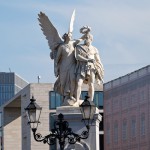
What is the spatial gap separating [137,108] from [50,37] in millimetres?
69694

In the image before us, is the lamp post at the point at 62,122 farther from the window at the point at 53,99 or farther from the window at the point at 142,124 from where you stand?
the window at the point at 142,124

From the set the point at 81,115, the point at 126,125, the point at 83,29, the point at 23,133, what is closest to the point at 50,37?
the point at 83,29

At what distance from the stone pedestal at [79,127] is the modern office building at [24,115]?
197 ft

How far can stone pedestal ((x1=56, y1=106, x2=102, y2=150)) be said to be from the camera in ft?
78.8

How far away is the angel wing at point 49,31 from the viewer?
25547 mm

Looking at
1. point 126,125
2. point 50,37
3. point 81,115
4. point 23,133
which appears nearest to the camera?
point 81,115

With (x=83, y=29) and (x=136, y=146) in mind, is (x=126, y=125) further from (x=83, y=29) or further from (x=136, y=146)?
(x=83, y=29)

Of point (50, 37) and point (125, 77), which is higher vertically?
point (125, 77)

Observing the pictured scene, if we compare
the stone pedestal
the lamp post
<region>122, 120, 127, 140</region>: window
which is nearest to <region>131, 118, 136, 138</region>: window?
<region>122, 120, 127, 140</region>: window

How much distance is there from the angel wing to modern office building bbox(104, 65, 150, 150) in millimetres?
66507

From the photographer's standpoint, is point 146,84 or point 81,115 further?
point 146,84

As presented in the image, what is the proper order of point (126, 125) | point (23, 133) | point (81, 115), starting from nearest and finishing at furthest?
point (81, 115), point (23, 133), point (126, 125)

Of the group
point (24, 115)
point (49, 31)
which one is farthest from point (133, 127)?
point (49, 31)

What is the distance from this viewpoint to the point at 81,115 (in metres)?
23.9
